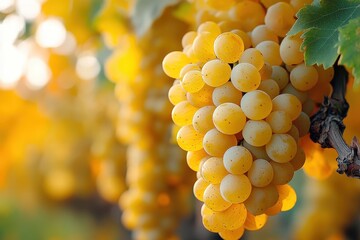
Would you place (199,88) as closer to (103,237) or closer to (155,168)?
(155,168)

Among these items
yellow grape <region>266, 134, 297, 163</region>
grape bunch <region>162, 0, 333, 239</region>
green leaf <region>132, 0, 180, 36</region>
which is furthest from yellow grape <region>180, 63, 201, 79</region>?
green leaf <region>132, 0, 180, 36</region>

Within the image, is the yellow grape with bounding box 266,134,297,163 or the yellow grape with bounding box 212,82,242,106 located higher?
the yellow grape with bounding box 212,82,242,106

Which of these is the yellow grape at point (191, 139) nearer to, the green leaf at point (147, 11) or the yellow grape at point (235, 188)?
the yellow grape at point (235, 188)

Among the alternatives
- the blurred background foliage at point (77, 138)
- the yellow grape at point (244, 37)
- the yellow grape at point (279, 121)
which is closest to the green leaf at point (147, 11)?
the blurred background foliage at point (77, 138)

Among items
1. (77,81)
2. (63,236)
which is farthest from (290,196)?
(63,236)

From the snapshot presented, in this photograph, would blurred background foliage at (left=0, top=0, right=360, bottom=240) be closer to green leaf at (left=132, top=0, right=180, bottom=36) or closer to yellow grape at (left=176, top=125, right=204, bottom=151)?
green leaf at (left=132, top=0, right=180, bottom=36)

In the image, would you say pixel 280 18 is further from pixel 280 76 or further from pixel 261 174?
pixel 261 174
